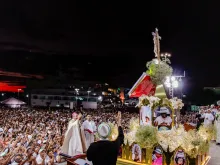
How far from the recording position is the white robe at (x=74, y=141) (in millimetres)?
8781

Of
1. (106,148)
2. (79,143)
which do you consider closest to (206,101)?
(79,143)

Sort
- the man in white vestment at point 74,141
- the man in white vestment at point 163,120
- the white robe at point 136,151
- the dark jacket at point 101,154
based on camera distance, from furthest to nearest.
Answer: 1. the man in white vestment at point 74,141
2. the man in white vestment at point 163,120
3. the white robe at point 136,151
4. the dark jacket at point 101,154

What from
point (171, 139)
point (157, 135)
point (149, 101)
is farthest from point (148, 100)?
point (171, 139)

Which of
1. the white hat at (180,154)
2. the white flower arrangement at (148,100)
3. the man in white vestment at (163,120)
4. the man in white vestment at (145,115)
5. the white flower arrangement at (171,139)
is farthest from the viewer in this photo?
the man in white vestment at (145,115)

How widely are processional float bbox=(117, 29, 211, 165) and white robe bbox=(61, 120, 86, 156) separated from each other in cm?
176

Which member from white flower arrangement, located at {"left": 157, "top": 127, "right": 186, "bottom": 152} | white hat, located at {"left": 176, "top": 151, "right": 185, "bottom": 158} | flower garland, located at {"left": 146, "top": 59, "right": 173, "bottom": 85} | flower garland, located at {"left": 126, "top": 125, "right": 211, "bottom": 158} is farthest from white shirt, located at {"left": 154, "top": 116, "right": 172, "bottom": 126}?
white hat, located at {"left": 176, "top": 151, "right": 185, "bottom": 158}

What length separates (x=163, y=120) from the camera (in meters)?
8.01

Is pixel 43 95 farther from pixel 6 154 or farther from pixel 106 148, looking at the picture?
pixel 106 148

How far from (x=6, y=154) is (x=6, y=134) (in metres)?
5.55

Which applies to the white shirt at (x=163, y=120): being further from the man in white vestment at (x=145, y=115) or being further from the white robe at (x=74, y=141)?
the white robe at (x=74, y=141)

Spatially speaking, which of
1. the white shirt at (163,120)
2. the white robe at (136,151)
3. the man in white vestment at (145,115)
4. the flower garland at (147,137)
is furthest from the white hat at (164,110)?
the white robe at (136,151)

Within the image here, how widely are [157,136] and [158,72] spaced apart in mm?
2237

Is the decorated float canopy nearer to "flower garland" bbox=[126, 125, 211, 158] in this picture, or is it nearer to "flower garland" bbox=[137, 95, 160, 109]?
"flower garland" bbox=[137, 95, 160, 109]

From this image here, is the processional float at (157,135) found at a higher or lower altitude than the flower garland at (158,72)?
lower
